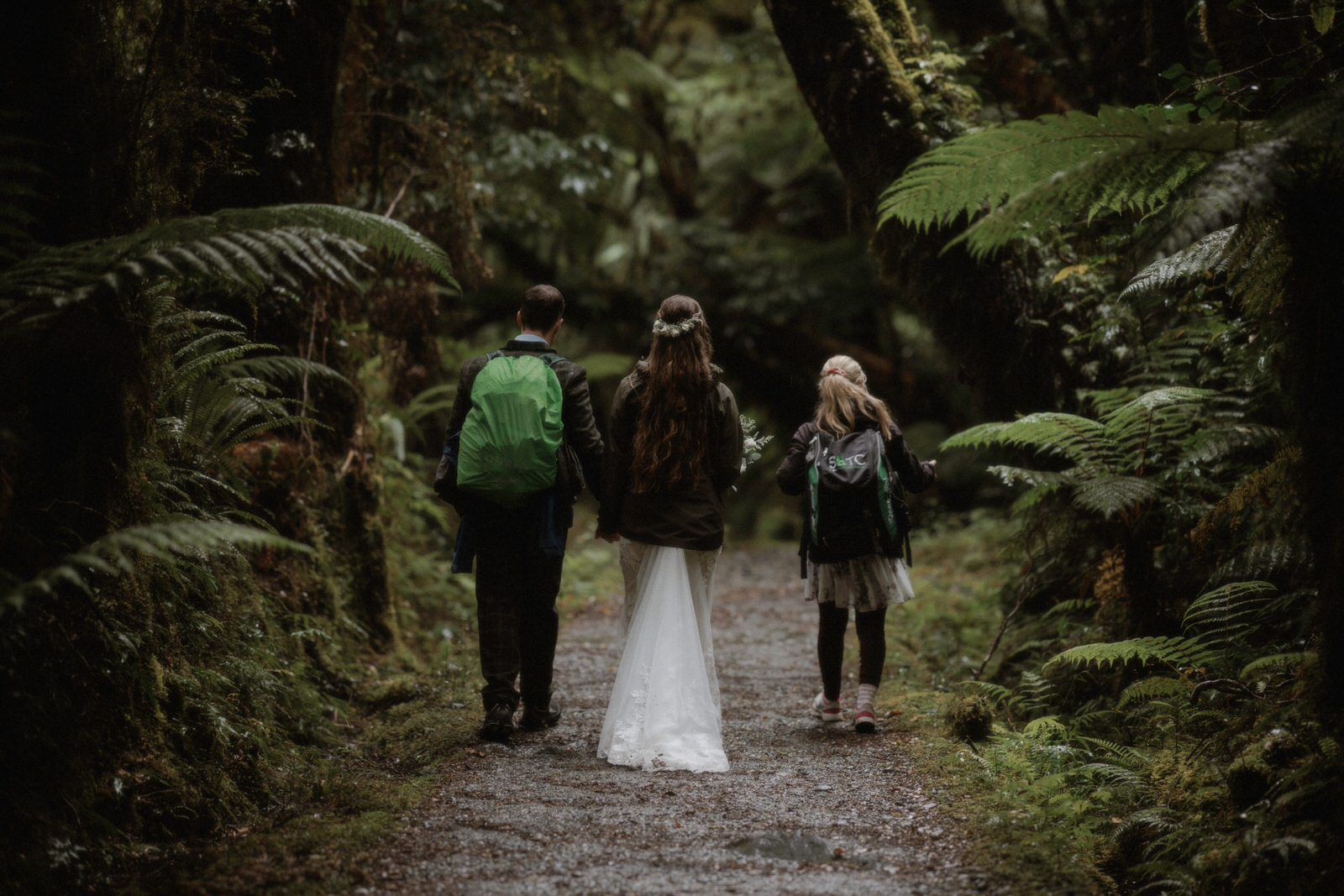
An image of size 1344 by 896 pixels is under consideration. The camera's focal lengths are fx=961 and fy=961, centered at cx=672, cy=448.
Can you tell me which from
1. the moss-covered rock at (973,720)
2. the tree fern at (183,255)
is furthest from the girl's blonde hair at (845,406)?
the tree fern at (183,255)

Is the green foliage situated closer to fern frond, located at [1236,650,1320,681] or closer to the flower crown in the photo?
fern frond, located at [1236,650,1320,681]

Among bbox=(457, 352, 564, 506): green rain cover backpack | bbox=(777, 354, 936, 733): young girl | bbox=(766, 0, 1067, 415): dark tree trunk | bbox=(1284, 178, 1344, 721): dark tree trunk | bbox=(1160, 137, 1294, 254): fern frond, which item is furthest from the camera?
bbox=(766, 0, 1067, 415): dark tree trunk

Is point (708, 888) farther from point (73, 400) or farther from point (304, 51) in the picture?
point (304, 51)

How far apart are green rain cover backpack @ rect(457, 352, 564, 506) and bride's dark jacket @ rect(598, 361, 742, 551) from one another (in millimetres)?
352

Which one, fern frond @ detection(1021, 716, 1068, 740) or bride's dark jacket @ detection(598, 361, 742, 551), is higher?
bride's dark jacket @ detection(598, 361, 742, 551)

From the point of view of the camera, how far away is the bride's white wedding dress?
4.36m

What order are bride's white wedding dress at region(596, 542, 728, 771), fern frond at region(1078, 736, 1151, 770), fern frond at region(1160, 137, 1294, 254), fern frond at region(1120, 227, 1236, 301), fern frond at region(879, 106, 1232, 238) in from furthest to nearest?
bride's white wedding dress at region(596, 542, 728, 771)
fern frond at region(1120, 227, 1236, 301)
fern frond at region(1078, 736, 1151, 770)
fern frond at region(879, 106, 1232, 238)
fern frond at region(1160, 137, 1294, 254)

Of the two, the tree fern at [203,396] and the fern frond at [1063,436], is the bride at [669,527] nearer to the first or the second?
the fern frond at [1063,436]

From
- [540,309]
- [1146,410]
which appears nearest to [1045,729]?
[1146,410]

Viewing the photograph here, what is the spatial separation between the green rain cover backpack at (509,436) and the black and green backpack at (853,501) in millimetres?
1417

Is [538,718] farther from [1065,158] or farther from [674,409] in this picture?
[1065,158]

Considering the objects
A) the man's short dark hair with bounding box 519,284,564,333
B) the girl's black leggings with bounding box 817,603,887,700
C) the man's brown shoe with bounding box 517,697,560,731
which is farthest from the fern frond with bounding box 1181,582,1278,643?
the man's short dark hair with bounding box 519,284,564,333

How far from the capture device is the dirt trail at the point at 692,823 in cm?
308

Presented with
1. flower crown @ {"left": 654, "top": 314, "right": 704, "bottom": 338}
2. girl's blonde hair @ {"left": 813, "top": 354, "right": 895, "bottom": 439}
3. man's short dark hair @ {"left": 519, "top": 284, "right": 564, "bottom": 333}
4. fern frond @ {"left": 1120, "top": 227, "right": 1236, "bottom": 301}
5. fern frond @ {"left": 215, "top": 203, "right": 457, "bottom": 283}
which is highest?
fern frond @ {"left": 1120, "top": 227, "right": 1236, "bottom": 301}
